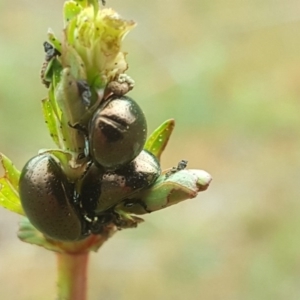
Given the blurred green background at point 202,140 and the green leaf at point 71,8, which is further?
the blurred green background at point 202,140

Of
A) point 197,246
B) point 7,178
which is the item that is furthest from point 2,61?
point 7,178

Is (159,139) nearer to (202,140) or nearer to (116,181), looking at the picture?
(116,181)

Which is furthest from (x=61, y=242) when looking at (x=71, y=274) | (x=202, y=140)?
(x=202, y=140)

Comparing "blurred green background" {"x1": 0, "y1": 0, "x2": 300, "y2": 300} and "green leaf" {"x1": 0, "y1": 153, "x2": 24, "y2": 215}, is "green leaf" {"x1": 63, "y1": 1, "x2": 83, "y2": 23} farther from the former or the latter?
"blurred green background" {"x1": 0, "y1": 0, "x2": 300, "y2": 300}

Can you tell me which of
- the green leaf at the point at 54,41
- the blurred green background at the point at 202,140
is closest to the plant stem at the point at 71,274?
the green leaf at the point at 54,41

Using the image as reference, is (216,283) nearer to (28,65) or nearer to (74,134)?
(28,65)

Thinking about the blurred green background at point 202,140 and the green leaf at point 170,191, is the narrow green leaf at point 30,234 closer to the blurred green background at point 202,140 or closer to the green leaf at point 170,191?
the green leaf at point 170,191

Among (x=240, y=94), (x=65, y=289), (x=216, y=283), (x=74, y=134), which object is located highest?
(x=74, y=134)
